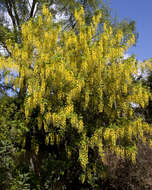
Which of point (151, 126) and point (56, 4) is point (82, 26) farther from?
point (56, 4)

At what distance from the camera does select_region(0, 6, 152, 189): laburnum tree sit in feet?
15.3

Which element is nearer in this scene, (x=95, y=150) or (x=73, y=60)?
(x=73, y=60)

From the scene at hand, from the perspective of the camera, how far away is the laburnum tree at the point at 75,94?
4648 millimetres

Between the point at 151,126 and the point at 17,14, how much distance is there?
6.93 meters

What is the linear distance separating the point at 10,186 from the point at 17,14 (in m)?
6.89

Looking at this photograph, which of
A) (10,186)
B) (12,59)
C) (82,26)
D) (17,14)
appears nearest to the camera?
(10,186)

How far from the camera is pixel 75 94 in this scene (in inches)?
187

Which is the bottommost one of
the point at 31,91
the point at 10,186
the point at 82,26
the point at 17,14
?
the point at 10,186

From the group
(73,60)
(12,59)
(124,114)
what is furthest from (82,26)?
(124,114)

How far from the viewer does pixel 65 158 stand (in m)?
5.48

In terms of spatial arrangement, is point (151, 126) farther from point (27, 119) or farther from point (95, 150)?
point (27, 119)

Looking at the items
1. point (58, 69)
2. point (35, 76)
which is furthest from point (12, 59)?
point (58, 69)

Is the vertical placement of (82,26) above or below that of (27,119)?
above

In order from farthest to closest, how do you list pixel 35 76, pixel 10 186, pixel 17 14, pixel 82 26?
pixel 17 14, pixel 82 26, pixel 35 76, pixel 10 186
